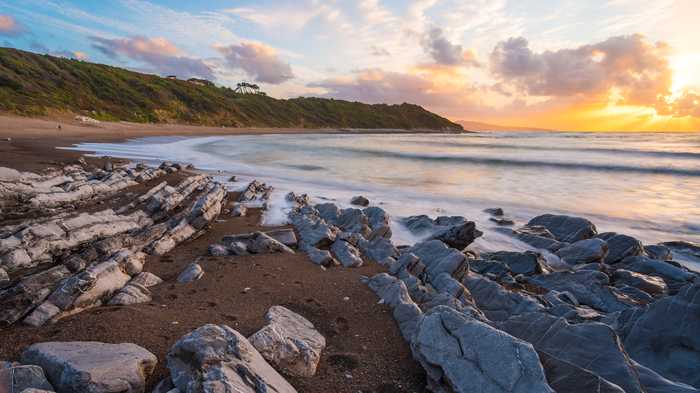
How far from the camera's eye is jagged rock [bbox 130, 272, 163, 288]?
4188 millimetres

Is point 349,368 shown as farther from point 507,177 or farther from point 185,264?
point 507,177

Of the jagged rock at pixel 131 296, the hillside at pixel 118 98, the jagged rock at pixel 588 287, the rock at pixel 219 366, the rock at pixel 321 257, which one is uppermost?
the hillside at pixel 118 98

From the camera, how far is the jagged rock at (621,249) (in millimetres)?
6789

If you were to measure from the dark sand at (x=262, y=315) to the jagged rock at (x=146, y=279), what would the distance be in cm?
9

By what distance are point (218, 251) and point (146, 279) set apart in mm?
1275

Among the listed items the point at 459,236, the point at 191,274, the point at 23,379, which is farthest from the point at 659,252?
the point at 23,379

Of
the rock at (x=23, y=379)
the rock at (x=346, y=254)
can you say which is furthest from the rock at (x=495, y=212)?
the rock at (x=23, y=379)

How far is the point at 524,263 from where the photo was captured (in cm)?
612

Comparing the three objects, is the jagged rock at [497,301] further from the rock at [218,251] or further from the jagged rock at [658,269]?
the rock at [218,251]

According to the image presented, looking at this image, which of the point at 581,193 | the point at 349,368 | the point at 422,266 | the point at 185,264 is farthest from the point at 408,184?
the point at 349,368

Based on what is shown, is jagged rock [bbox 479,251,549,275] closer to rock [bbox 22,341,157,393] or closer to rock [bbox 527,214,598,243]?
rock [bbox 527,214,598,243]

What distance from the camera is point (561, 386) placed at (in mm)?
2420

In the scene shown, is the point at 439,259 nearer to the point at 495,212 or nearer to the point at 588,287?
the point at 588,287

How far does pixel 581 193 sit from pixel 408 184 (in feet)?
22.7
